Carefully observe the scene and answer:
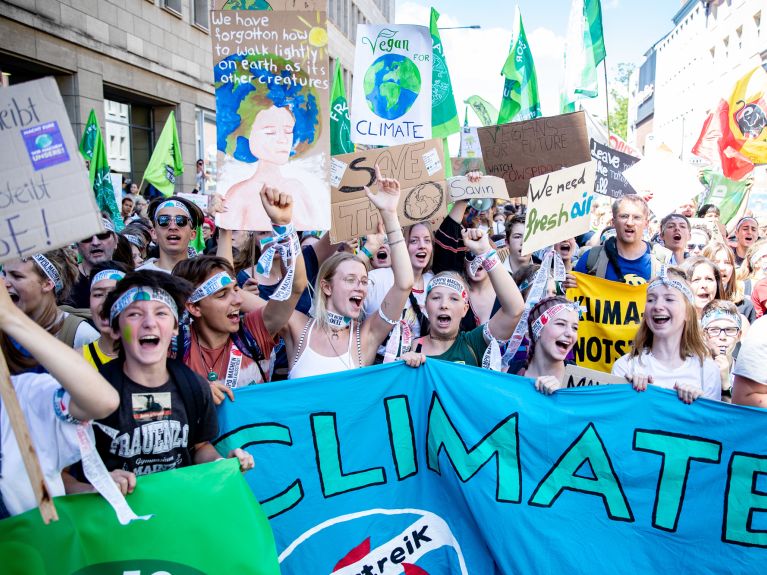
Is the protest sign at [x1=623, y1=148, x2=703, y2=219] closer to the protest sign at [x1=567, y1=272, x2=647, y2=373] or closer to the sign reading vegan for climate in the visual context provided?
the sign reading vegan for climate

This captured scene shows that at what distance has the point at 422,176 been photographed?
5246mm

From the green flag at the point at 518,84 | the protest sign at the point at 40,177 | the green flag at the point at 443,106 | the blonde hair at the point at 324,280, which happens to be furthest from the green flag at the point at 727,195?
the protest sign at the point at 40,177

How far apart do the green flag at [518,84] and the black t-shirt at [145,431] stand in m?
9.23

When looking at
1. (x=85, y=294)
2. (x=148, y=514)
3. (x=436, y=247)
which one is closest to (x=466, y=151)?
(x=436, y=247)

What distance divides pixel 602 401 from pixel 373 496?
1.13 m

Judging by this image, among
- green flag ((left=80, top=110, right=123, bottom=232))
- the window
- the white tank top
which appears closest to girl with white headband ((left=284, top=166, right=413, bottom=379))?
the white tank top

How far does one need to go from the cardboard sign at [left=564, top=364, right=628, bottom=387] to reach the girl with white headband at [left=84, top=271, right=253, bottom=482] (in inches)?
69.4

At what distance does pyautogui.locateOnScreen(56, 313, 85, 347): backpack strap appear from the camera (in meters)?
3.59

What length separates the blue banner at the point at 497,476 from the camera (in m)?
3.15

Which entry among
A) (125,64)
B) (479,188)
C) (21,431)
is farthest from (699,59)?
(21,431)

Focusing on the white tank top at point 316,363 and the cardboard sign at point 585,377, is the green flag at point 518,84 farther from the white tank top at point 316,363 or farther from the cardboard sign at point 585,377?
the white tank top at point 316,363

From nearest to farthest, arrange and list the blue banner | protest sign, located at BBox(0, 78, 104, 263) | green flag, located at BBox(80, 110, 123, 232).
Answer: protest sign, located at BBox(0, 78, 104, 263), the blue banner, green flag, located at BBox(80, 110, 123, 232)

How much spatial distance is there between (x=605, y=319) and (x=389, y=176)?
5.87ft

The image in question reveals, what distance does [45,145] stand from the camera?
7.54ft
